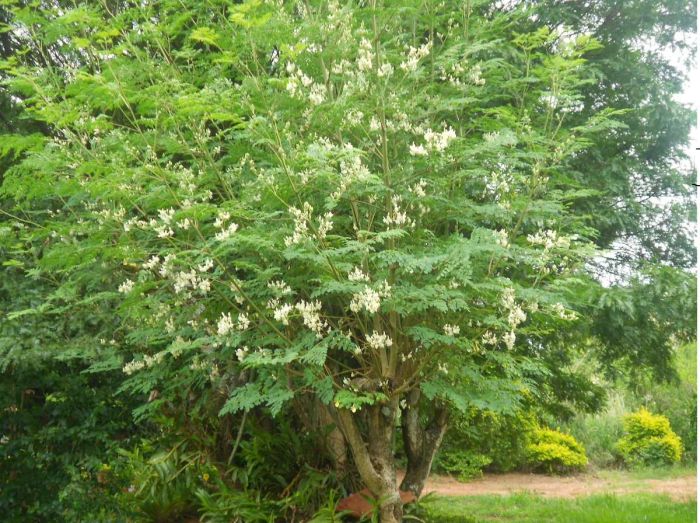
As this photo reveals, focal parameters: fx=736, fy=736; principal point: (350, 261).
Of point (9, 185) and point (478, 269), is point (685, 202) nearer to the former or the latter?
point (478, 269)

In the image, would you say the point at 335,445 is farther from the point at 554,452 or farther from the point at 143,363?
the point at 554,452

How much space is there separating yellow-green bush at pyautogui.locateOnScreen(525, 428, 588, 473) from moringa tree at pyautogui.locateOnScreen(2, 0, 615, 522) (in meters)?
6.55

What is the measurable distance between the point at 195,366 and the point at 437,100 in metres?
2.46

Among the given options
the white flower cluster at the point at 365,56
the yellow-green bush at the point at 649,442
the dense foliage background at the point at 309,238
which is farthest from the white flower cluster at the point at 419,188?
the yellow-green bush at the point at 649,442

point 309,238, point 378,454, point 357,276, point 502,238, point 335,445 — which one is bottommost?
point 378,454

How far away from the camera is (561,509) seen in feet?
26.6

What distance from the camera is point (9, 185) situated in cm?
500

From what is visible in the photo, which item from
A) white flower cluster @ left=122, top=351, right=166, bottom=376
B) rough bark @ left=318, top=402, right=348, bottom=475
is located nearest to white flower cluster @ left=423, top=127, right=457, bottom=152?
white flower cluster @ left=122, top=351, right=166, bottom=376

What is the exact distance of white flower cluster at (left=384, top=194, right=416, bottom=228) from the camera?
438 centimetres

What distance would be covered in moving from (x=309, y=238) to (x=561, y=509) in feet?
18.5

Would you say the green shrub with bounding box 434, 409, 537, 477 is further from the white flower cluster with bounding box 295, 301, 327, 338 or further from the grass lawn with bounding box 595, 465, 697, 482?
the white flower cluster with bounding box 295, 301, 327, 338

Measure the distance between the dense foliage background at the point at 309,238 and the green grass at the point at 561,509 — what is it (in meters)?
1.03

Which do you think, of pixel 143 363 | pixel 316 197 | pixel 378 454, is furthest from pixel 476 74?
pixel 143 363

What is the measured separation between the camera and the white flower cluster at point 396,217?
4.38 meters
